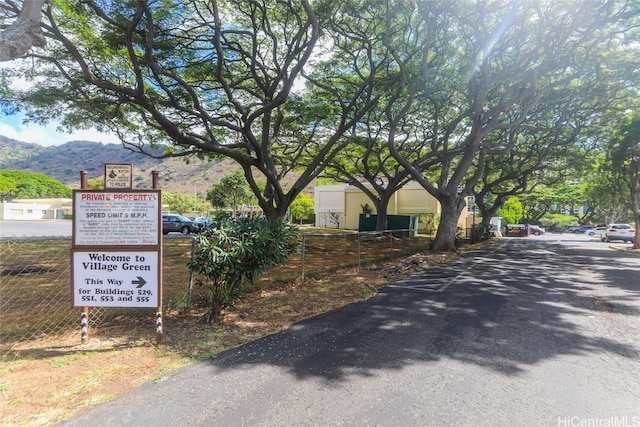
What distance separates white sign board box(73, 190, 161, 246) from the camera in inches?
167

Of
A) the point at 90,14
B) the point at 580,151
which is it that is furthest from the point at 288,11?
the point at 580,151

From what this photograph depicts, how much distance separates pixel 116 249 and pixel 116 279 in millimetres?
376

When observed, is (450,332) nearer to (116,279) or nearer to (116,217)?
(116,279)

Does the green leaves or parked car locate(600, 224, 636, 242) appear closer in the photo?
parked car locate(600, 224, 636, 242)

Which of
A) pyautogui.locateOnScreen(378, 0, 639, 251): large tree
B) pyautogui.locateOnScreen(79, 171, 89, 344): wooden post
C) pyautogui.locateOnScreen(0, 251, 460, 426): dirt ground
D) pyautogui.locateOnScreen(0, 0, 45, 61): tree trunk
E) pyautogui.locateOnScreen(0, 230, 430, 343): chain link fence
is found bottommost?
pyautogui.locateOnScreen(0, 251, 460, 426): dirt ground

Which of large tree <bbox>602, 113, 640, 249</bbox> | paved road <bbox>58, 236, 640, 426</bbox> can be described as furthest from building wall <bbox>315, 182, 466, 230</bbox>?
paved road <bbox>58, 236, 640, 426</bbox>

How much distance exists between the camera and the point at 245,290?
6969 mm

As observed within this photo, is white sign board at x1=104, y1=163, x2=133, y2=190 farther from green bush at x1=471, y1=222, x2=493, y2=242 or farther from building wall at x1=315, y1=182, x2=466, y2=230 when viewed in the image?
building wall at x1=315, y1=182, x2=466, y2=230

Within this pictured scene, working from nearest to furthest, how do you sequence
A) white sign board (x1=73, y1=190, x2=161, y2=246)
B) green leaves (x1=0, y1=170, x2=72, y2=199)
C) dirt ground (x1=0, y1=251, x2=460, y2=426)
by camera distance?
dirt ground (x1=0, y1=251, x2=460, y2=426) → white sign board (x1=73, y1=190, x2=161, y2=246) → green leaves (x1=0, y1=170, x2=72, y2=199)

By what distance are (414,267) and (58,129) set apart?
46.3ft

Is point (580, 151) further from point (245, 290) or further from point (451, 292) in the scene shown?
point (245, 290)

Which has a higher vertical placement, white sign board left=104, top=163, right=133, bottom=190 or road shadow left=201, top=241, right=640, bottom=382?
white sign board left=104, top=163, right=133, bottom=190

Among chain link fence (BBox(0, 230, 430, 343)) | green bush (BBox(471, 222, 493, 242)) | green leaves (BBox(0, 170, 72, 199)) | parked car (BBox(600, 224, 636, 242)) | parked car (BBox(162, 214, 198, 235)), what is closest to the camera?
chain link fence (BBox(0, 230, 430, 343))

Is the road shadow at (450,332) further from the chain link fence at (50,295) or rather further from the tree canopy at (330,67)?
the tree canopy at (330,67)
